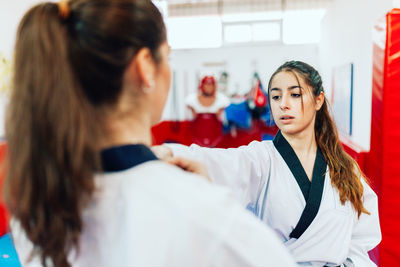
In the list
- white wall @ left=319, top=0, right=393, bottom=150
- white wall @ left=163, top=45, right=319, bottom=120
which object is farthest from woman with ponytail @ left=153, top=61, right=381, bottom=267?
white wall @ left=163, top=45, right=319, bottom=120

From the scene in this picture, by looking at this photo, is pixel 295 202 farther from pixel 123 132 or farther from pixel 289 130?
pixel 123 132

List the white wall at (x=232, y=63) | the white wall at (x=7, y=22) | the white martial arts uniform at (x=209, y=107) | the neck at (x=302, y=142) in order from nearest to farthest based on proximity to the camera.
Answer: the neck at (x=302, y=142), the white wall at (x=7, y=22), the white martial arts uniform at (x=209, y=107), the white wall at (x=232, y=63)

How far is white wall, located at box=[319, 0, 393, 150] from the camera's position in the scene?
2.56 meters

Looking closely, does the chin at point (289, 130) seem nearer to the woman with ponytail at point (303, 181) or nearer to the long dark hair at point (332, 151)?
the woman with ponytail at point (303, 181)

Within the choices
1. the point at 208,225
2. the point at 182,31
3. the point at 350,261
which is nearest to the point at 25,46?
the point at 208,225

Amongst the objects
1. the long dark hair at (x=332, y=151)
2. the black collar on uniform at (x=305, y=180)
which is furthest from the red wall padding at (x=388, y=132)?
the black collar on uniform at (x=305, y=180)

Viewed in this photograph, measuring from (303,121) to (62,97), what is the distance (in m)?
0.89

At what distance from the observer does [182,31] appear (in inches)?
238

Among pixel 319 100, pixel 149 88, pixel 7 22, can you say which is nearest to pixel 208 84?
pixel 7 22

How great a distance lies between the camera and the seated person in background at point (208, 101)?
176 inches

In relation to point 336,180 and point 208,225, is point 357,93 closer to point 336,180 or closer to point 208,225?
point 336,180

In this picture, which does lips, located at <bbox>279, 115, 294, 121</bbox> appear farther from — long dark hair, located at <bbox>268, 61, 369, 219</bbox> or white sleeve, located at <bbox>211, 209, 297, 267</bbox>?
white sleeve, located at <bbox>211, 209, 297, 267</bbox>

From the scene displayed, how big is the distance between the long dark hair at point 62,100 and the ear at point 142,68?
0.01m

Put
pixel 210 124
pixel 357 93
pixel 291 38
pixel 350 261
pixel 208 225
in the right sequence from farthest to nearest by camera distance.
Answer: pixel 291 38, pixel 210 124, pixel 357 93, pixel 350 261, pixel 208 225
